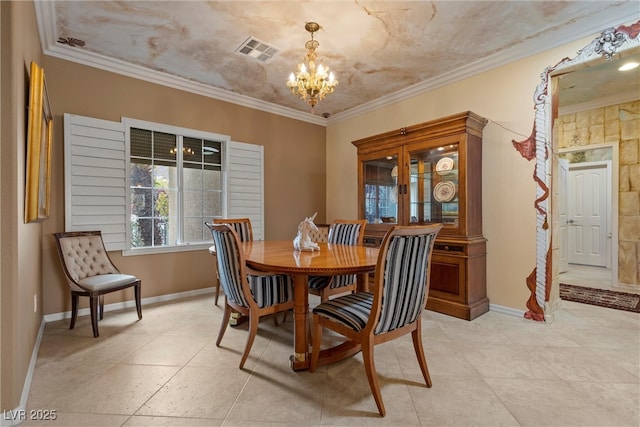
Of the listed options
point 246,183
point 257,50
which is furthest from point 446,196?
point 246,183

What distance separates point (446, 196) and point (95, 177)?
3782mm

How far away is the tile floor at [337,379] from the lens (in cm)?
152

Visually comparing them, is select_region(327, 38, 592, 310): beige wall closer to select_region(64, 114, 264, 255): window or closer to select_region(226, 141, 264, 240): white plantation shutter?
select_region(226, 141, 264, 240): white plantation shutter

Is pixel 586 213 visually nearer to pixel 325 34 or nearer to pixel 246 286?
pixel 325 34

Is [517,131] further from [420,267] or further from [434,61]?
[420,267]

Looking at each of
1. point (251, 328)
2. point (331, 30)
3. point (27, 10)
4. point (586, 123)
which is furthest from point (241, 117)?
point (586, 123)

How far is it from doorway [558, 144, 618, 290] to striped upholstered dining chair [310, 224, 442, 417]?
421 cm

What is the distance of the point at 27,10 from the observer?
6.41 feet

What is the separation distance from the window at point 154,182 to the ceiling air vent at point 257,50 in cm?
127

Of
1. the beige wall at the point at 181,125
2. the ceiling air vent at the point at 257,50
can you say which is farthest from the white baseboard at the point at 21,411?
the ceiling air vent at the point at 257,50

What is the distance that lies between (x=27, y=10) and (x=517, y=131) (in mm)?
4177

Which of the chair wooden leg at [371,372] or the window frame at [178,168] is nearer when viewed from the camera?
the chair wooden leg at [371,372]

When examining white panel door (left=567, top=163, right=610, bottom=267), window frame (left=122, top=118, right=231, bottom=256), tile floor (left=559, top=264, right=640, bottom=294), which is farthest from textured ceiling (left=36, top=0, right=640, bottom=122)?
white panel door (left=567, top=163, right=610, bottom=267)

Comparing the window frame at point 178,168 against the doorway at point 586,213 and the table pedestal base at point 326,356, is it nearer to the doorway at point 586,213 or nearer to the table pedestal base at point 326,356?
the table pedestal base at point 326,356
